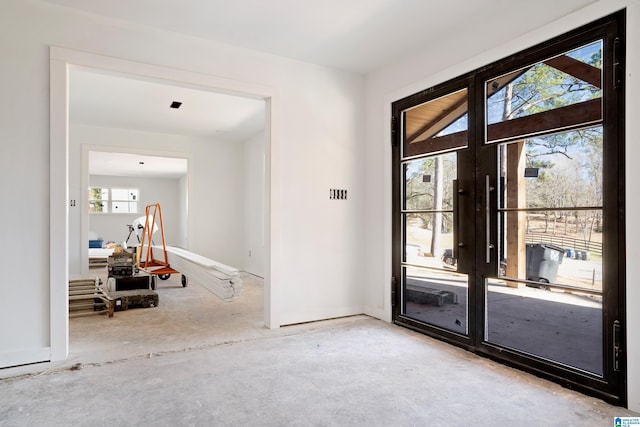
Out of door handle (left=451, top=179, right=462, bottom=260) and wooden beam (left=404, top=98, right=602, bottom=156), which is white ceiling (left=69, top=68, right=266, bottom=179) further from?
door handle (left=451, top=179, right=462, bottom=260)

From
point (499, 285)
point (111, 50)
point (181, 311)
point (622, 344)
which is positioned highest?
point (111, 50)

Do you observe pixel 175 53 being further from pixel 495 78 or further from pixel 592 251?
A: pixel 592 251

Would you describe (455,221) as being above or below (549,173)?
below

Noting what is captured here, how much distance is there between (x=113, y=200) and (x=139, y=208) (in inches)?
38.5

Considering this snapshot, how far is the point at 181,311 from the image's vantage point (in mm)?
4762

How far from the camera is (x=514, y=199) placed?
316 centimetres

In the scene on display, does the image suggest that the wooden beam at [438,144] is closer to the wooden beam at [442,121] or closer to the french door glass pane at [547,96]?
the wooden beam at [442,121]

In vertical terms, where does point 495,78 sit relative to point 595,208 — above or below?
above

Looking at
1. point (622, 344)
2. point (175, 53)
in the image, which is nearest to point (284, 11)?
point (175, 53)

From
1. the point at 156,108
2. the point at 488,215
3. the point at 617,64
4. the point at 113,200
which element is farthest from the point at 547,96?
the point at 113,200

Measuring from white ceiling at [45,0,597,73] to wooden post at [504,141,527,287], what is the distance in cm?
95

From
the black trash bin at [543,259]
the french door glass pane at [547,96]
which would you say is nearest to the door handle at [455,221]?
the french door glass pane at [547,96]

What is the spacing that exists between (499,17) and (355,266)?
2875 mm

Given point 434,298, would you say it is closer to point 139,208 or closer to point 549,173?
point 549,173
